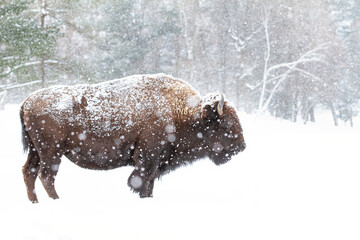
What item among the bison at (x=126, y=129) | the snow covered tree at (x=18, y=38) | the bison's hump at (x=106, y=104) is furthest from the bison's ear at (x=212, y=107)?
the snow covered tree at (x=18, y=38)

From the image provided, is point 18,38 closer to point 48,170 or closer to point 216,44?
point 48,170

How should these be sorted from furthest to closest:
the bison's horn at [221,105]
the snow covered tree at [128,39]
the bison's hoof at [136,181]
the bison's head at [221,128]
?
the snow covered tree at [128,39] < the bison's head at [221,128] < the bison's horn at [221,105] < the bison's hoof at [136,181]

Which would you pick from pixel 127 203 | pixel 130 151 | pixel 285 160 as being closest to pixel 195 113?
pixel 130 151

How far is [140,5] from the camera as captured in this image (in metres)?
26.2

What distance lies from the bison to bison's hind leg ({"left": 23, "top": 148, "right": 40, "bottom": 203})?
0.01m

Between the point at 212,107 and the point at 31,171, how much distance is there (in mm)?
2426

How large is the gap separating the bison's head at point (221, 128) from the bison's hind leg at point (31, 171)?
7.24 ft

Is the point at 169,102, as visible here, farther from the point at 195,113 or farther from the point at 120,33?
the point at 120,33

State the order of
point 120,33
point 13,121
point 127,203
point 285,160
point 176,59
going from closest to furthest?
1. point 127,203
2. point 285,160
3. point 13,121
4. point 120,33
5. point 176,59

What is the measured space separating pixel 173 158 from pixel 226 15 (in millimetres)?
23003

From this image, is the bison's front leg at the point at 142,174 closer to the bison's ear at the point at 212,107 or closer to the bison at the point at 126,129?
the bison at the point at 126,129

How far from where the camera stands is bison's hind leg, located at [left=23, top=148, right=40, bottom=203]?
14.9 feet

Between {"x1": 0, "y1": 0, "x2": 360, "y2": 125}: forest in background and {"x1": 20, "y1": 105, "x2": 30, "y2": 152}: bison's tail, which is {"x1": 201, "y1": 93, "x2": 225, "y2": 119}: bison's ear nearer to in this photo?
{"x1": 20, "y1": 105, "x2": 30, "y2": 152}: bison's tail

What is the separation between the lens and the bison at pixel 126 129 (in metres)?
4.45
